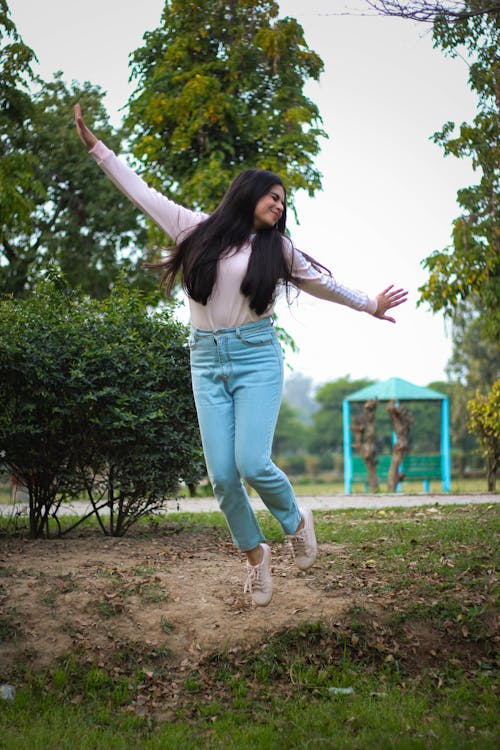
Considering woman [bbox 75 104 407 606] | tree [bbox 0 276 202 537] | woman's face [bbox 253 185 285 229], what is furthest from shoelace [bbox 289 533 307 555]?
tree [bbox 0 276 202 537]

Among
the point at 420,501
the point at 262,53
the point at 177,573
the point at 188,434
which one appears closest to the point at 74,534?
the point at 188,434

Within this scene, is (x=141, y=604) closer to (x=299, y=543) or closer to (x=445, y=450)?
(x=299, y=543)

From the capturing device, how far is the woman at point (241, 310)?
4.22 meters

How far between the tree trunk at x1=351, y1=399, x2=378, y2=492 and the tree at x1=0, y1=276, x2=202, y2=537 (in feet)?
38.1

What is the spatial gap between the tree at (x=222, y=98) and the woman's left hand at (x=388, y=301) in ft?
33.3

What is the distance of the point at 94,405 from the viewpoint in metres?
6.52

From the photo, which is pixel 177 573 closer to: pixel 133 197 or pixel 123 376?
pixel 123 376

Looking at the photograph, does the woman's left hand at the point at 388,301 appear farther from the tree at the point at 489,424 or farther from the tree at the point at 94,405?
the tree at the point at 489,424

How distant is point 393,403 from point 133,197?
1416 cm

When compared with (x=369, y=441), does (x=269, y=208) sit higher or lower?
higher

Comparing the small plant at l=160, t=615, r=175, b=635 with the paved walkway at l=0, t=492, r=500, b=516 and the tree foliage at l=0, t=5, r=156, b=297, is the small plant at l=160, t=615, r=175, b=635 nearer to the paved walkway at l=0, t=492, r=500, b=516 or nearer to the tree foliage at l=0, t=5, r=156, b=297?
the paved walkway at l=0, t=492, r=500, b=516

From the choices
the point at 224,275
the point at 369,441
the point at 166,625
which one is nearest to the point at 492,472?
the point at 369,441

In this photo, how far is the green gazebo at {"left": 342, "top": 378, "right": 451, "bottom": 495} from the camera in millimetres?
20297

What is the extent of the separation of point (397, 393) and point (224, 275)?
17.7 meters
